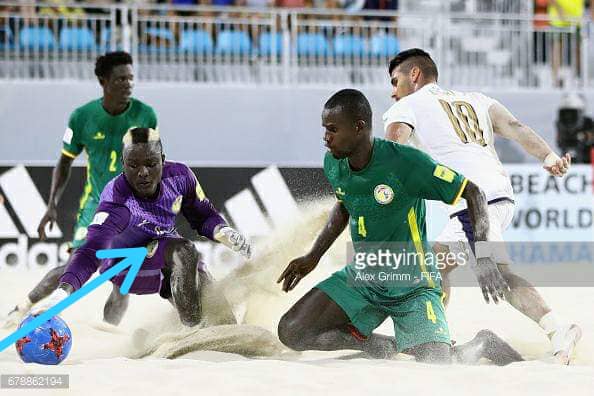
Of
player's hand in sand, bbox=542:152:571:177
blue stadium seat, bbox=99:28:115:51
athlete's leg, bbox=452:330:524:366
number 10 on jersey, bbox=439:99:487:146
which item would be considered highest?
blue stadium seat, bbox=99:28:115:51

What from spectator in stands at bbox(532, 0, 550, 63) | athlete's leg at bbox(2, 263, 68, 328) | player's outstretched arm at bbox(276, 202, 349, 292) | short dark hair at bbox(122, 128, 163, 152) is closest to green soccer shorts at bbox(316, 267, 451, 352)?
player's outstretched arm at bbox(276, 202, 349, 292)

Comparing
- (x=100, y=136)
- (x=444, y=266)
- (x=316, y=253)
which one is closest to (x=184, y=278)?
(x=316, y=253)

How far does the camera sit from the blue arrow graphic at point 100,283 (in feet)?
16.5

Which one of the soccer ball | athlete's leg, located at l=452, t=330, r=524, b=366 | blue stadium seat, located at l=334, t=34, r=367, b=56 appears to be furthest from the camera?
blue stadium seat, located at l=334, t=34, r=367, b=56

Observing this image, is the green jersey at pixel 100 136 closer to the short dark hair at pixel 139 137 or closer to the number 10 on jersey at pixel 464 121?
the short dark hair at pixel 139 137

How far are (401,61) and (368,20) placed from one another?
7.34 meters

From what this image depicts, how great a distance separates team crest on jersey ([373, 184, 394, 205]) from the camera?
537cm

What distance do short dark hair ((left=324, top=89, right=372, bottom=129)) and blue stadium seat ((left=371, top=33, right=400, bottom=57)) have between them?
27.4ft

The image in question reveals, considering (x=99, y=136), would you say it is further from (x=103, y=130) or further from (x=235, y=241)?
(x=235, y=241)

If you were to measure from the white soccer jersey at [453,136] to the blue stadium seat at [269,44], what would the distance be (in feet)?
23.2

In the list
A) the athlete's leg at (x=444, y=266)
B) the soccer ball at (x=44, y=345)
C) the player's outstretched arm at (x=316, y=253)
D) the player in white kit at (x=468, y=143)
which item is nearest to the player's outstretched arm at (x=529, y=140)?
the player in white kit at (x=468, y=143)

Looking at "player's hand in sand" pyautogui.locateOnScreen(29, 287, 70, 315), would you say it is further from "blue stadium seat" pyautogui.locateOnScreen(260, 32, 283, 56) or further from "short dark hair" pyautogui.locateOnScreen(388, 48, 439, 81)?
"blue stadium seat" pyautogui.locateOnScreen(260, 32, 283, 56)

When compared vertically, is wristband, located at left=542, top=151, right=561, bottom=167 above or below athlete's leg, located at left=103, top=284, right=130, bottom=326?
above

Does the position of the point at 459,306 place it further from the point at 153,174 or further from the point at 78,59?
the point at 78,59
